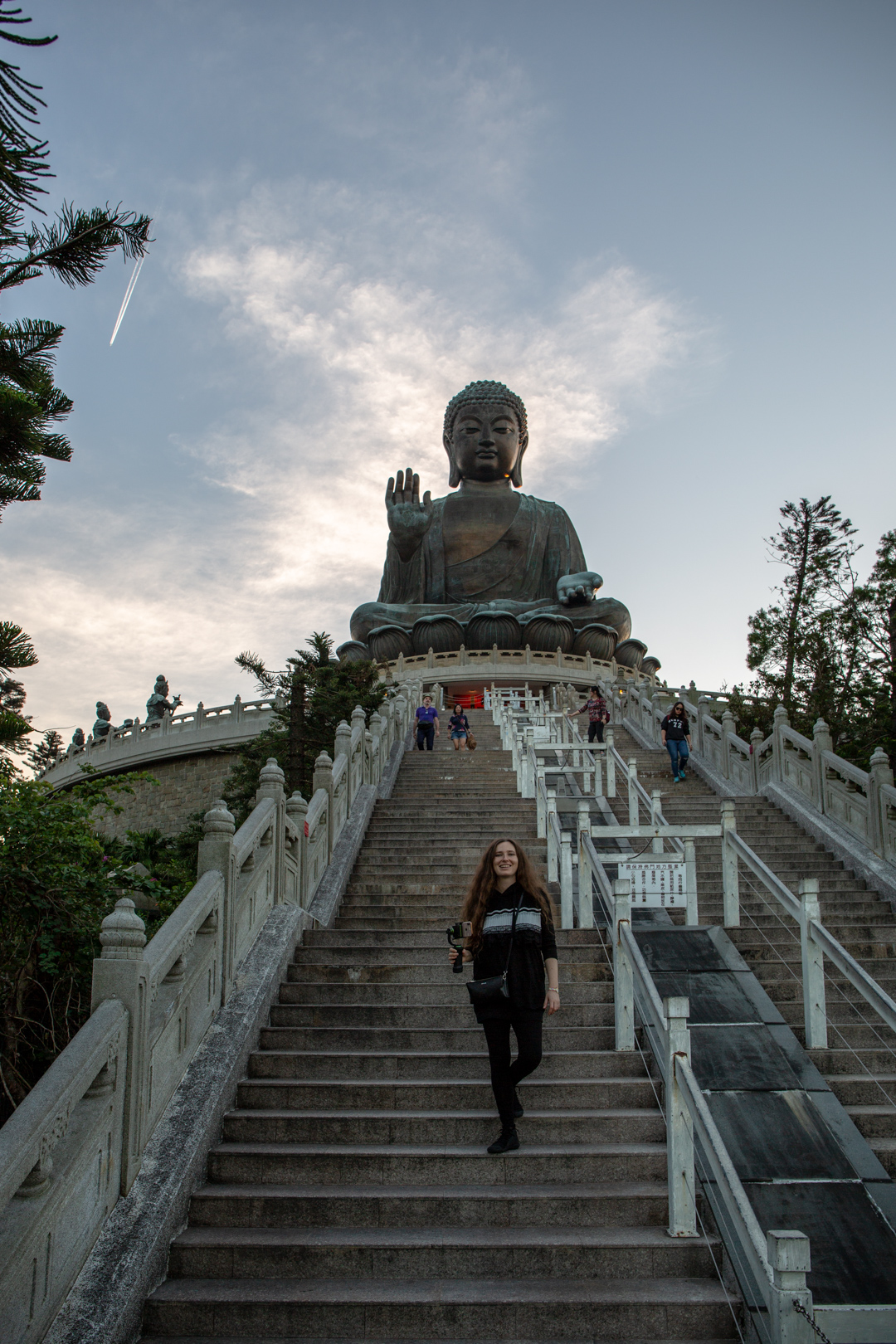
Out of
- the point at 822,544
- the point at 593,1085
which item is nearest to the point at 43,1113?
the point at 593,1085

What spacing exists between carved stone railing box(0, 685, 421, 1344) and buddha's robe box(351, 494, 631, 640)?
2660 cm

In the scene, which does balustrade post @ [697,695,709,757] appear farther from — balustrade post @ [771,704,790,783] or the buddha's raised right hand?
the buddha's raised right hand

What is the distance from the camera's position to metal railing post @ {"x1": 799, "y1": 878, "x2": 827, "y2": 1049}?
5512 millimetres

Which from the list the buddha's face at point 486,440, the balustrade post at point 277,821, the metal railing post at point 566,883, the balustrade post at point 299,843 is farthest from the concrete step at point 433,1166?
the buddha's face at point 486,440

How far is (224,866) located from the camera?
5.59m

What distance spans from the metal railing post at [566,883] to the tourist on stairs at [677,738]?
6716mm

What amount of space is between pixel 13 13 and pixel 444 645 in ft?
86.7

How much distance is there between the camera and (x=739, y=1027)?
216 inches

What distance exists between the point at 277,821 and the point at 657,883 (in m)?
2.62

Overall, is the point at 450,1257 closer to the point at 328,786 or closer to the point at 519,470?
the point at 328,786

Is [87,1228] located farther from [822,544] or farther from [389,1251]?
[822,544]

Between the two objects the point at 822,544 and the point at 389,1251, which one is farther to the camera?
the point at 822,544

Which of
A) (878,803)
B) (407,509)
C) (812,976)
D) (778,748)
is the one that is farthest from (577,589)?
(812,976)

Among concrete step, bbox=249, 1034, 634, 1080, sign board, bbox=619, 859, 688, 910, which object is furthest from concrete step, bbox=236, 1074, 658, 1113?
sign board, bbox=619, 859, 688, 910
